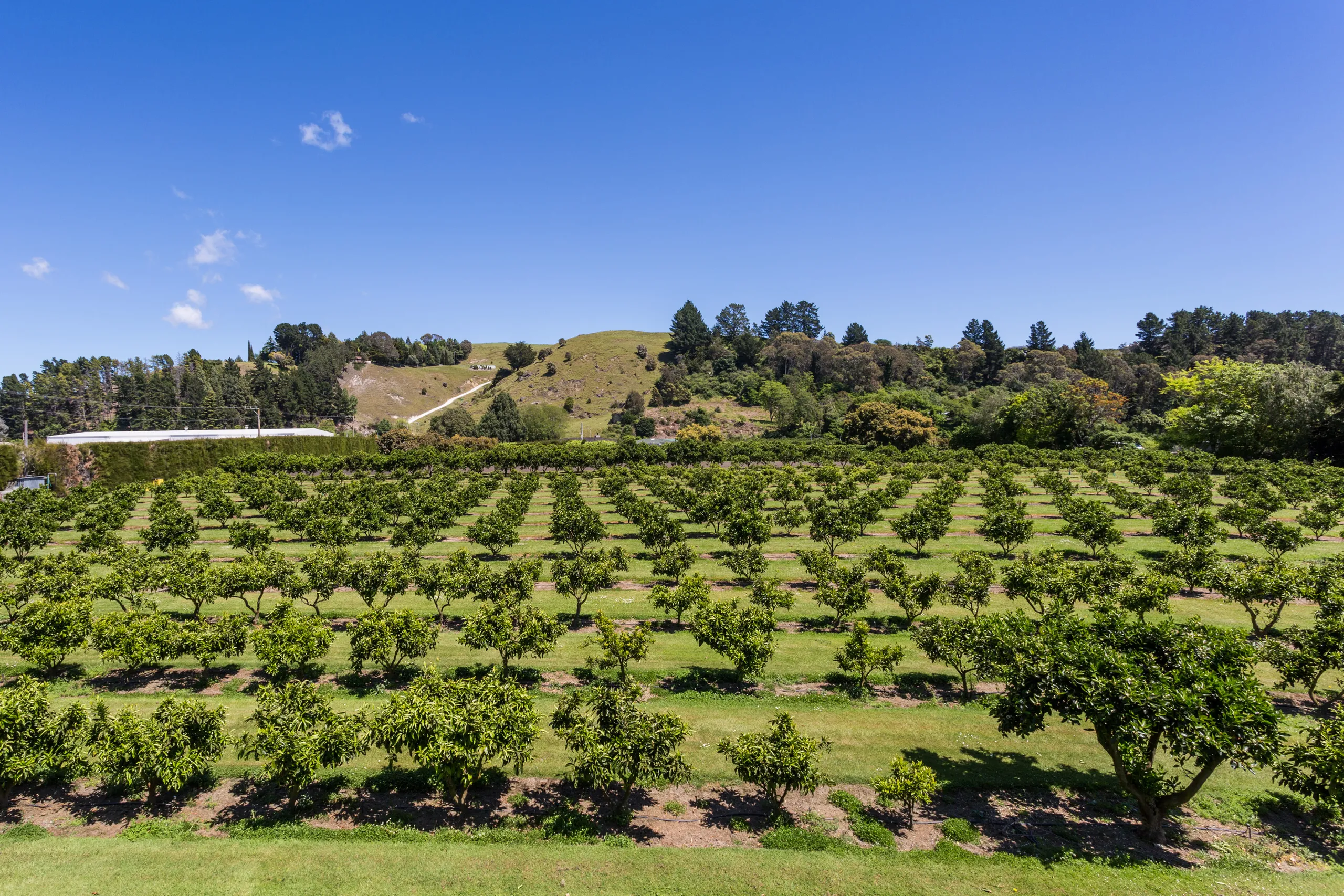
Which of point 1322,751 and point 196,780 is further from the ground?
point 1322,751

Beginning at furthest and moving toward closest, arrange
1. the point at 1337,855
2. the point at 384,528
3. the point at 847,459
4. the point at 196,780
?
the point at 847,459
the point at 384,528
the point at 196,780
the point at 1337,855

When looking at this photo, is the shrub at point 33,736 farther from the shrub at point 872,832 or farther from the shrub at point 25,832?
the shrub at point 872,832

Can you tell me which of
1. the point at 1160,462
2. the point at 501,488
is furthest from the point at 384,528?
the point at 1160,462

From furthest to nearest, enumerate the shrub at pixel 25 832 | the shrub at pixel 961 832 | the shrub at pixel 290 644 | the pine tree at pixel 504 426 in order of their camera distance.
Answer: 1. the pine tree at pixel 504 426
2. the shrub at pixel 290 644
3. the shrub at pixel 961 832
4. the shrub at pixel 25 832

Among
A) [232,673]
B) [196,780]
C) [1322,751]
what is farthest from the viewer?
[232,673]

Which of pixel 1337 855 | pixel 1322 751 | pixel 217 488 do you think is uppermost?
pixel 217 488

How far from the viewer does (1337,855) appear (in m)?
16.8

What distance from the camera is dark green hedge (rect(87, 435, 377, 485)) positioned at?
81.7 metres

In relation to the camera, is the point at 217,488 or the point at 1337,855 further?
the point at 217,488

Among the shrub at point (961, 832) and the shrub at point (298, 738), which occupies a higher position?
the shrub at point (298, 738)

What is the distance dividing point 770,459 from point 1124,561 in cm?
7529

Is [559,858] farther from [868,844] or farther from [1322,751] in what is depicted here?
[1322,751]

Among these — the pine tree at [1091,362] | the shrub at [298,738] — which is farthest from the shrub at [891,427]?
the shrub at [298,738]

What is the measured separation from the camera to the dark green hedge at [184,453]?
81.7m
